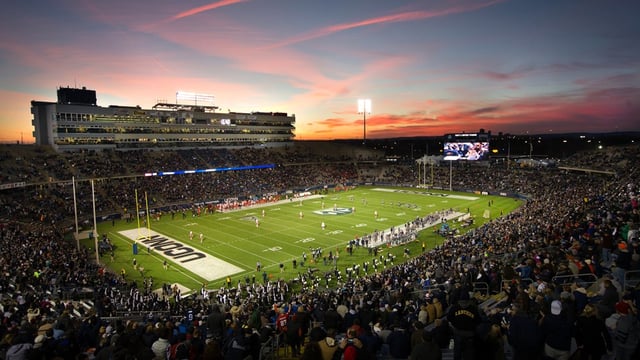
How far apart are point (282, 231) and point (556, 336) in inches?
1347

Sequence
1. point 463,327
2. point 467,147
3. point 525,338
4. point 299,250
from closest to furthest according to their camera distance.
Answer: point 525,338 < point 463,327 < point 299,250 < point 467,147

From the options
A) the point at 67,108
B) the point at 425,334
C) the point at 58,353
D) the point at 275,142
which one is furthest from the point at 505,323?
the point at 275,142

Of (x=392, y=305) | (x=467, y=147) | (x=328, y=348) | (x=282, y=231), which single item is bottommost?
(x=282, y=231)

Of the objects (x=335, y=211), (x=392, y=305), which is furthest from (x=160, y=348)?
(x=335, y=211)

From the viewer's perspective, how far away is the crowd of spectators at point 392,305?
19.1 ft

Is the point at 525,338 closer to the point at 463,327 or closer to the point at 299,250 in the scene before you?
the point at 463,327

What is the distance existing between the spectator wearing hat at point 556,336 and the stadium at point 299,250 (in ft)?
0.11

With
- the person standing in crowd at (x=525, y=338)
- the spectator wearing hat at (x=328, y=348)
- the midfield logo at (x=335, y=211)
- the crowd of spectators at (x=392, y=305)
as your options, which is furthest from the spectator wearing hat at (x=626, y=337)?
the midfield logo at (x=335, y=211)

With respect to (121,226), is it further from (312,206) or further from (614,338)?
(614,338)

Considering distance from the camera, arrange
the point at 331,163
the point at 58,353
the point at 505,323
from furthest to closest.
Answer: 1. the point at 331,163
2. the point at 505,323
3. the point at 58,353

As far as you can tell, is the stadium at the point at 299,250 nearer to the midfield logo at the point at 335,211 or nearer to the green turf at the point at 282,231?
the green turf at the point at 282,231

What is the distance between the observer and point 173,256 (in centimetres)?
3130

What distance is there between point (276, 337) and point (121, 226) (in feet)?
130

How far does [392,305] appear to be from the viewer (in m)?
10.5
